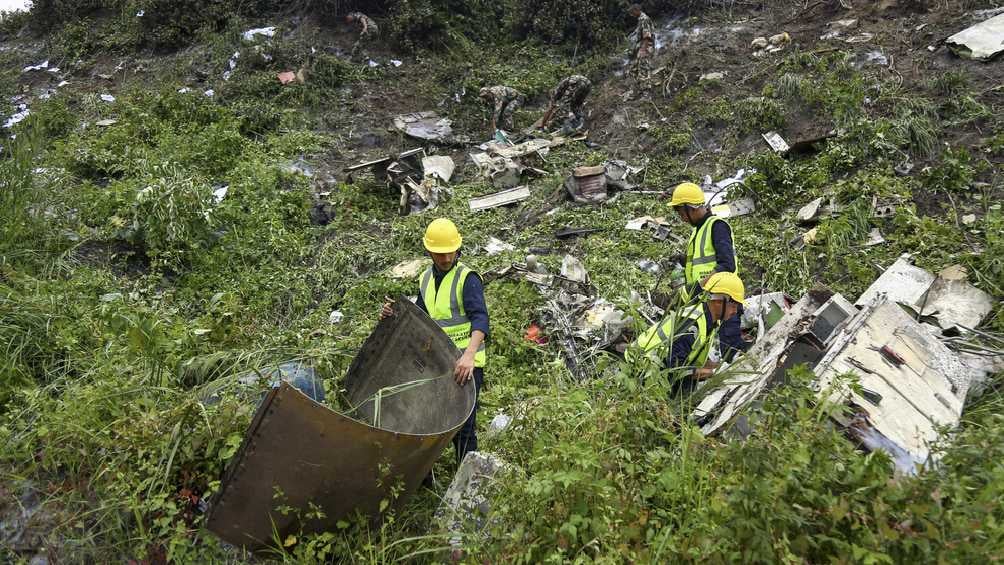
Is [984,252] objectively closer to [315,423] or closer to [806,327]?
[806,327]

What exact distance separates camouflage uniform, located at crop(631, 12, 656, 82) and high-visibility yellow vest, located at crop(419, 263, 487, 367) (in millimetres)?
7371

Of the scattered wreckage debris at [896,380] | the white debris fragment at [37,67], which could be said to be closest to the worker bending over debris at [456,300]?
the scattered wreckage debris at [896,380]

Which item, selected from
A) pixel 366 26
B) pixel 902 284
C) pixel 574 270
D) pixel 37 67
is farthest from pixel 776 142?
pixel 37 67

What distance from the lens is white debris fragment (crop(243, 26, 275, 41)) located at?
11742 mm

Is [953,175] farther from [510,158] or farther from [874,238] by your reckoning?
[510,158]

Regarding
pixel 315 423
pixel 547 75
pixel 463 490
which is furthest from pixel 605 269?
pixel 547 75

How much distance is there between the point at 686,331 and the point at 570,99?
23.2ft

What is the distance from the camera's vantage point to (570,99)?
9.49 meters

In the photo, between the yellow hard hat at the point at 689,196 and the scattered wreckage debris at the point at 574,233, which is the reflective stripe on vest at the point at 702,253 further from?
the scattered wreckage debris at the point at 574,233

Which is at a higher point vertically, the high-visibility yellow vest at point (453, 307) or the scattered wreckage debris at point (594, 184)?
the high-visibility yellow vest at point (453, 307)

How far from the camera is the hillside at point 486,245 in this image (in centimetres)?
202

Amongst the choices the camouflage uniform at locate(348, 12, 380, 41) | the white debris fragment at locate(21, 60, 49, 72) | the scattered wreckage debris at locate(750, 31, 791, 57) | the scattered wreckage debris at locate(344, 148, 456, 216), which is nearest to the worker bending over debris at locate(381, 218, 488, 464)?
the scattered wreckage debris at locate(344, 148, 456, 216)

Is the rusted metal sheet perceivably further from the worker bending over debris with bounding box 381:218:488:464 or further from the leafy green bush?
the leafy green bush

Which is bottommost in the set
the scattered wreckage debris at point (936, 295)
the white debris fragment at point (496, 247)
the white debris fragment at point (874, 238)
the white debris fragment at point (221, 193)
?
Answer: the white debris fragment at point (496, 247)
